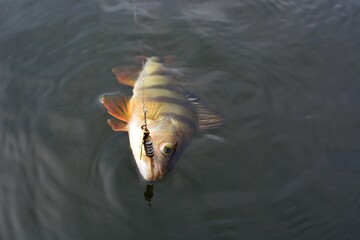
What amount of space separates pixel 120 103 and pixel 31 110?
1.09 m

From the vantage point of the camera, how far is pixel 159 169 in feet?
12.5

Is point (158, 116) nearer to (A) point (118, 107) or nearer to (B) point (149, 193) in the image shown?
(A) point (118, 107)

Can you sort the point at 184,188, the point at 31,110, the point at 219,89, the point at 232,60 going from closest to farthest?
the point at 184,188 → the point at 31,110 → the point at 219,89 → the point at 232,60

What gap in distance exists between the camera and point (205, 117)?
15.2 ft

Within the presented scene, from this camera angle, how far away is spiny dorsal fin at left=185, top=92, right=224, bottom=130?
4591mm

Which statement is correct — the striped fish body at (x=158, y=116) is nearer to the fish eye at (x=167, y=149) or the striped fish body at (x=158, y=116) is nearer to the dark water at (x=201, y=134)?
the fish eye at (x=167, y=149)

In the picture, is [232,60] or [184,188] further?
[232,60]

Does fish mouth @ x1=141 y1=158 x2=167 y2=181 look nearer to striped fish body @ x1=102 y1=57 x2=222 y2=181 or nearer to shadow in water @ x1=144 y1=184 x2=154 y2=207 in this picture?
striped fish body @ x1=102 y1=57 x2=222 y2=181

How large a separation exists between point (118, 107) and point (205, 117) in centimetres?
100

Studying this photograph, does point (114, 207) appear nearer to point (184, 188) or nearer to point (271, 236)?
point (184, 188)

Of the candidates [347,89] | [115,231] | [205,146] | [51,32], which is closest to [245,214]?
[205,146]

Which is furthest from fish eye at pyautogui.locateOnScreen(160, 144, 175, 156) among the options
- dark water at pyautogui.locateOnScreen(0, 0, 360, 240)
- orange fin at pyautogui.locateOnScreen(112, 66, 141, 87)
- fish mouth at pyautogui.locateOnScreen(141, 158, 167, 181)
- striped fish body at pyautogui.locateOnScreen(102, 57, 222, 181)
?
orange fin at pyautogui.locateOnScreen(112, 66, 141, 87)

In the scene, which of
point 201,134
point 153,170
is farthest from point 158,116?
point 153,170

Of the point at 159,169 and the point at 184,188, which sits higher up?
the point at 159,169
